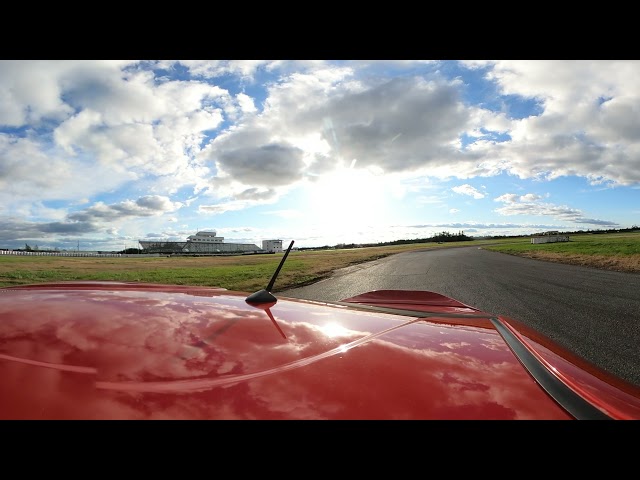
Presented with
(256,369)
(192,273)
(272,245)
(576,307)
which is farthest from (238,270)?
(272,245)

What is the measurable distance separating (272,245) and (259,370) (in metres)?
107

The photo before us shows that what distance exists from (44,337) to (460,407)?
1.67 meters

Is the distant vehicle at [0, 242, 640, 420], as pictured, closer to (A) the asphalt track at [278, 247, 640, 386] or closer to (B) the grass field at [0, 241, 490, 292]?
(A) the asphalt track at [278, 247, 640, 386]

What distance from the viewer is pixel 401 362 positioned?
1.33m

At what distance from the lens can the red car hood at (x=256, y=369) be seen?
931 millimetres

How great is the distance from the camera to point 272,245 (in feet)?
351

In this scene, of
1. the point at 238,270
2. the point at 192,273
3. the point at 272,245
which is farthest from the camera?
the point at 272,245

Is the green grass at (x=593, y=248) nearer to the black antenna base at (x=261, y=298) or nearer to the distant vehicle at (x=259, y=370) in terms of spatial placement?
the distant vehicle at (x=259, y=370)

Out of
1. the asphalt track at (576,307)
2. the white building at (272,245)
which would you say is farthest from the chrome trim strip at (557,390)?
the white building at (272,245)

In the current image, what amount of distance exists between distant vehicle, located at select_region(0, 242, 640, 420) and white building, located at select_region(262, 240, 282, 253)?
103506 mm

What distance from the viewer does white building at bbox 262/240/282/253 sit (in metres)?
106

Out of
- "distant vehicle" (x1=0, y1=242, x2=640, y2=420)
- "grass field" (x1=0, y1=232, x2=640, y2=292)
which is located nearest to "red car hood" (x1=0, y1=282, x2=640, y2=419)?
"distant vehicle" (x1=0, y1=242, x2=640, y2=420)

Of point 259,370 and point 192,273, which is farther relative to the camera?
point 192,273

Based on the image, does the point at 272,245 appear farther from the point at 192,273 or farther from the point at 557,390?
the point at 557,390
